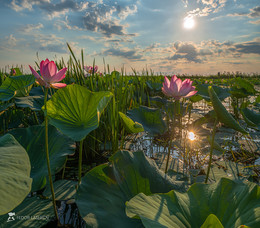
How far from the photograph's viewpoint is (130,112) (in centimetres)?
160

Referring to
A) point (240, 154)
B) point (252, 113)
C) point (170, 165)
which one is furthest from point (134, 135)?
point (252, 113)

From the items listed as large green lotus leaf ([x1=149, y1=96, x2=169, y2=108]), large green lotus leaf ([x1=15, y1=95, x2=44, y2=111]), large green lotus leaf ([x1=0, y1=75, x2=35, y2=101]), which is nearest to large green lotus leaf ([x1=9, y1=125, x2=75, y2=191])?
large green lotus leaf ([x1=15, y1=95, x2=44, y2=111])

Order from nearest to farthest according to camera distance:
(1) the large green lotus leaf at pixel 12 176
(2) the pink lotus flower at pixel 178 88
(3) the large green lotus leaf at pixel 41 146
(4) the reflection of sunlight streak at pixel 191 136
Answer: (1) the large green lotus leaf at pixel 12 176 < (3) the large green lotus leaf at pixel 41 146 < (2) the pink lotus flower at pixel 178 88 < (4) the reflection of sunlight streak at pixel 191 136

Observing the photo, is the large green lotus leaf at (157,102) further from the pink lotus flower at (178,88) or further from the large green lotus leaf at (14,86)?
the large green lotus leaf at (14,86)

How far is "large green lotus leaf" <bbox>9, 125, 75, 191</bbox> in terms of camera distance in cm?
88

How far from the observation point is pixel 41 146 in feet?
3.10

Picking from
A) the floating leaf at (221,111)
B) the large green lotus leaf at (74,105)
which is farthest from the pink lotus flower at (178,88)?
the large green lotus leaf at (74,105)

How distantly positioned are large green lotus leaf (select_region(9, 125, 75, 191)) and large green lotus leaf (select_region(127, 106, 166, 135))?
0.69 metres

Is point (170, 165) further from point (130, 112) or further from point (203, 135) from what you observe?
point (203, 135)

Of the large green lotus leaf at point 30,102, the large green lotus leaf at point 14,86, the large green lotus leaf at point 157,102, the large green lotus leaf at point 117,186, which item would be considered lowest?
the large green lotus leaf at point 117,186

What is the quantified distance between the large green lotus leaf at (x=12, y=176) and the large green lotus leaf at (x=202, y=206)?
27 centimetres

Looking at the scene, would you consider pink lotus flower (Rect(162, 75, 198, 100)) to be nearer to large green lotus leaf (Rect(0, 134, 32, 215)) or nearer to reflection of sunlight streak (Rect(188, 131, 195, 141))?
large green lotus leaf (Rect(0, 134, 32, 215))

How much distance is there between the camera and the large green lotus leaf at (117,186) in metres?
0.59

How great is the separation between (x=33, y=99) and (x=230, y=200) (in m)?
1.28
